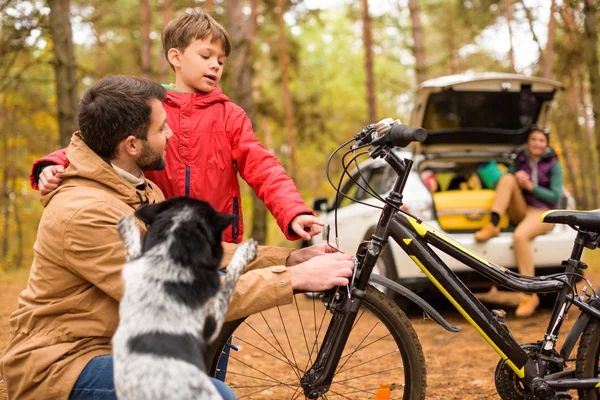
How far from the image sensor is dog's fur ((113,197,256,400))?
6.72 ft

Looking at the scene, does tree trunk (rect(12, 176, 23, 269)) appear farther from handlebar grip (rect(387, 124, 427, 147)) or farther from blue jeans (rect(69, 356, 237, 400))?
handlebar grip (rect(387, 124, 427, 147))

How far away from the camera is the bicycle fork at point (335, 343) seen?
303 centimetres

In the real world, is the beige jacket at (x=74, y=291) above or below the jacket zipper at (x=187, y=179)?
below

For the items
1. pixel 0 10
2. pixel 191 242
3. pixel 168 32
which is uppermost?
pixel 0 10

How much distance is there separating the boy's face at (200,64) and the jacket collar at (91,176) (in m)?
0.87

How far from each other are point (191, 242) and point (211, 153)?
4.00ft

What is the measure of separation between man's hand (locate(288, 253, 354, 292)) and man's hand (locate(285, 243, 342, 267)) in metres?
0.16

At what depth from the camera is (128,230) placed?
7.81 feet

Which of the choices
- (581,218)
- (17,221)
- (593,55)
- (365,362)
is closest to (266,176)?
(365,362)

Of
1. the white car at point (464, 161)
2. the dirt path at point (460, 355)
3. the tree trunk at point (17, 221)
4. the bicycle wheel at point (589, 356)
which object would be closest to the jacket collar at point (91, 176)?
the dirt path at point (460, 355)

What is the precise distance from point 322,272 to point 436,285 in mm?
692

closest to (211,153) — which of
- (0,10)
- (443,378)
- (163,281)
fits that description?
(163,281)

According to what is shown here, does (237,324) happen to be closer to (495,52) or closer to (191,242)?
(191,242)

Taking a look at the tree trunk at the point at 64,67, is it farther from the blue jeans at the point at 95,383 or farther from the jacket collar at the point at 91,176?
the blue jeans at the point at 95,383
